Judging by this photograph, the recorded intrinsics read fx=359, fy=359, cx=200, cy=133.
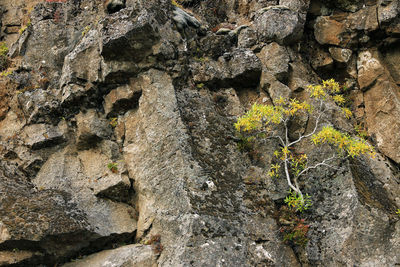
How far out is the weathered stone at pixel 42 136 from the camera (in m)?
14.3

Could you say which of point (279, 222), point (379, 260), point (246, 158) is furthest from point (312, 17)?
point (379, 260)

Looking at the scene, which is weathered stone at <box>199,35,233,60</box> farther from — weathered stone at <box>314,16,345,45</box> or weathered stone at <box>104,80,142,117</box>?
weathered stone at <box>314,16,345,45</box>

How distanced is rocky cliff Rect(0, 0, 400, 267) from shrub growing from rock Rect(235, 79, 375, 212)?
0.43 m

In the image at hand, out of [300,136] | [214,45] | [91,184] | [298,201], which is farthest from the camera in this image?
[214,45]

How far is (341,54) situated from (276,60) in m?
3.06

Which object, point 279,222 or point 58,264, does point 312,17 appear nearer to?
point 279,222

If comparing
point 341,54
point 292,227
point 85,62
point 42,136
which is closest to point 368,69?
point 341,54

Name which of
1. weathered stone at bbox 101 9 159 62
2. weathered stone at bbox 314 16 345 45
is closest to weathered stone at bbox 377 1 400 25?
weathered stone at bbox 314 16 345 45

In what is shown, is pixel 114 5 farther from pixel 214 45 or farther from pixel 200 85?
pixel 200 85

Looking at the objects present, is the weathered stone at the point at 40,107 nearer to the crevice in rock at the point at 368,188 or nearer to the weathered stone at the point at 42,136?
the weathered stone at the point at 42,136

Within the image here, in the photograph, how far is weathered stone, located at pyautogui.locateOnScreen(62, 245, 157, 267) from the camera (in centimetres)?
1047

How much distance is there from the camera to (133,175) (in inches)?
509

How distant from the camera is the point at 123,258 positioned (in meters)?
10.7

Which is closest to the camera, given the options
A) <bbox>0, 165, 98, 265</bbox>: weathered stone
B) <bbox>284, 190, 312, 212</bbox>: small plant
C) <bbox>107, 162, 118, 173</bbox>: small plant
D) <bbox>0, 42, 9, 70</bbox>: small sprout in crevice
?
<bbox>0, 165, 98, 265</bbox>: weathered stone
